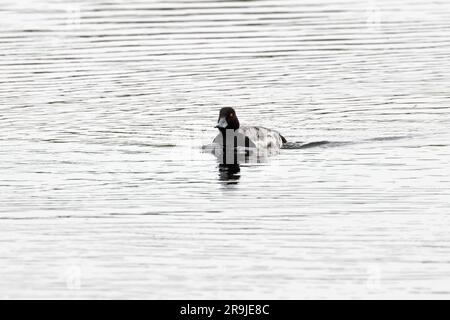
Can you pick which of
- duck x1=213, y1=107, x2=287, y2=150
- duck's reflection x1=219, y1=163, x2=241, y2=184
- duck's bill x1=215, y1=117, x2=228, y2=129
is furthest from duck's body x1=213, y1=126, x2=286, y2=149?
duck's reflection x1=219, y1=163, x2=241, y2=184

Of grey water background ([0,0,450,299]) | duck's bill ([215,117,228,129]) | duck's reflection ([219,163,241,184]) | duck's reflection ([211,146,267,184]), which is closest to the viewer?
grey water background ([0,0,450,299])

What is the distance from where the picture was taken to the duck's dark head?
78.8 ft

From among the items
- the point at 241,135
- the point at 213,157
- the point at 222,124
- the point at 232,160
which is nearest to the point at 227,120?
the point at 222,124

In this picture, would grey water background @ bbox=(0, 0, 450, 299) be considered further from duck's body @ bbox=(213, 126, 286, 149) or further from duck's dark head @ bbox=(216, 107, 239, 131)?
duck's dark head @ bbox=(216, 107, 239, 131)

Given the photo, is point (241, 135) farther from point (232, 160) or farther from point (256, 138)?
point (232, 160)

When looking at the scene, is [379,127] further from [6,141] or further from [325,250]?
[325,250]

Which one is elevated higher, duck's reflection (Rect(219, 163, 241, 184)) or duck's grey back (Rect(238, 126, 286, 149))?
duck's grey back (Rect(238, 126, 286, 149))

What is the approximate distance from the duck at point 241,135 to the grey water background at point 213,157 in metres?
0.38

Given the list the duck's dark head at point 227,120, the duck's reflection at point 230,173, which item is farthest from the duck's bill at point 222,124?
the duck's reflection at point 230,173

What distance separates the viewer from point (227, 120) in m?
24.1

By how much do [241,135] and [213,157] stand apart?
81 cm

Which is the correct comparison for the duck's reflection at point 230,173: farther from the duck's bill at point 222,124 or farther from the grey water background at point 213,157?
the duck's bill at point 222,124

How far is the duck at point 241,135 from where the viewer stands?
936 inches

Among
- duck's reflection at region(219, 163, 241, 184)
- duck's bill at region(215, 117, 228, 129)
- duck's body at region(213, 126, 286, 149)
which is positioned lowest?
duck's reflection at region(219, 163, 241, 184)
